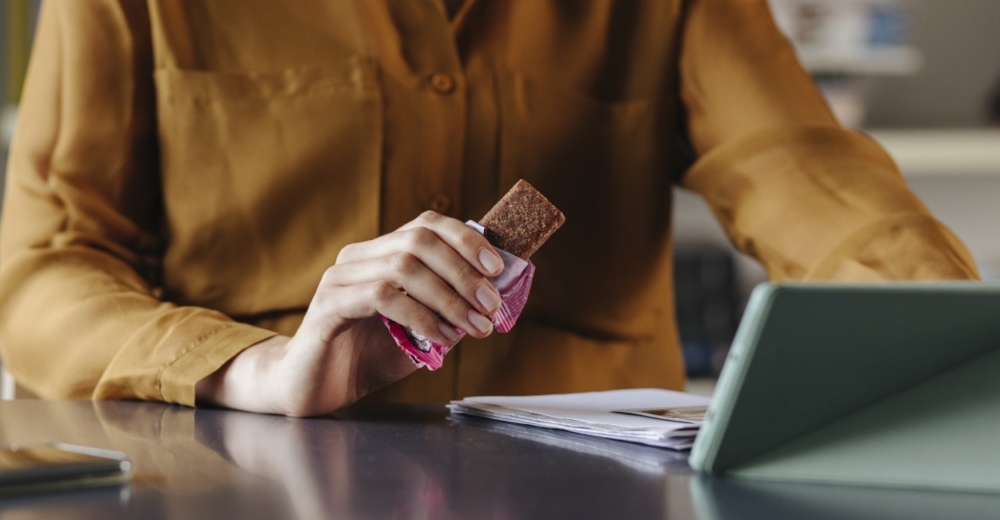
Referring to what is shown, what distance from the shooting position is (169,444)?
672 mm

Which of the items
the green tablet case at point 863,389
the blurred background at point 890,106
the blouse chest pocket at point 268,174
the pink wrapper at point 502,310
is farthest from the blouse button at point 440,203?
the blurred background at point 890,106

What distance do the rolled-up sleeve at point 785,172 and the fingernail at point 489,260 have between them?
46 centimetres

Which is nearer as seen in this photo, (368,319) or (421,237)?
(421,237)

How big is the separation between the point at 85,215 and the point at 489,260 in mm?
568

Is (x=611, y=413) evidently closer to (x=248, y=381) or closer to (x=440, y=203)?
(x=248, y=381)

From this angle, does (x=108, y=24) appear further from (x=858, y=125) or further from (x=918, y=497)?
(x=858, y=125)

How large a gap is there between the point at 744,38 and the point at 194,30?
633 mm

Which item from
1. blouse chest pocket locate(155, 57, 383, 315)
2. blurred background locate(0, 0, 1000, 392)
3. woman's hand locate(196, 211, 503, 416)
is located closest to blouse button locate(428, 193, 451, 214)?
blouse chest pocket locate(155, 57, 383, 315)

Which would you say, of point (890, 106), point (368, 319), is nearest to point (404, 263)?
point (368, 319)

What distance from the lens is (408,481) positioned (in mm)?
550

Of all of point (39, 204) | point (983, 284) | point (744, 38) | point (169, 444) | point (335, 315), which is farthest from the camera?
point (744, 38)

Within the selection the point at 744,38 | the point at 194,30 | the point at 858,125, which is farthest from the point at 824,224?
the point at 858,125

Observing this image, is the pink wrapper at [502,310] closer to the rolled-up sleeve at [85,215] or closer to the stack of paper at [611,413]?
the stack of paper at [611,413]

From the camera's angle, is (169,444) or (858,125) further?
(858,125)
